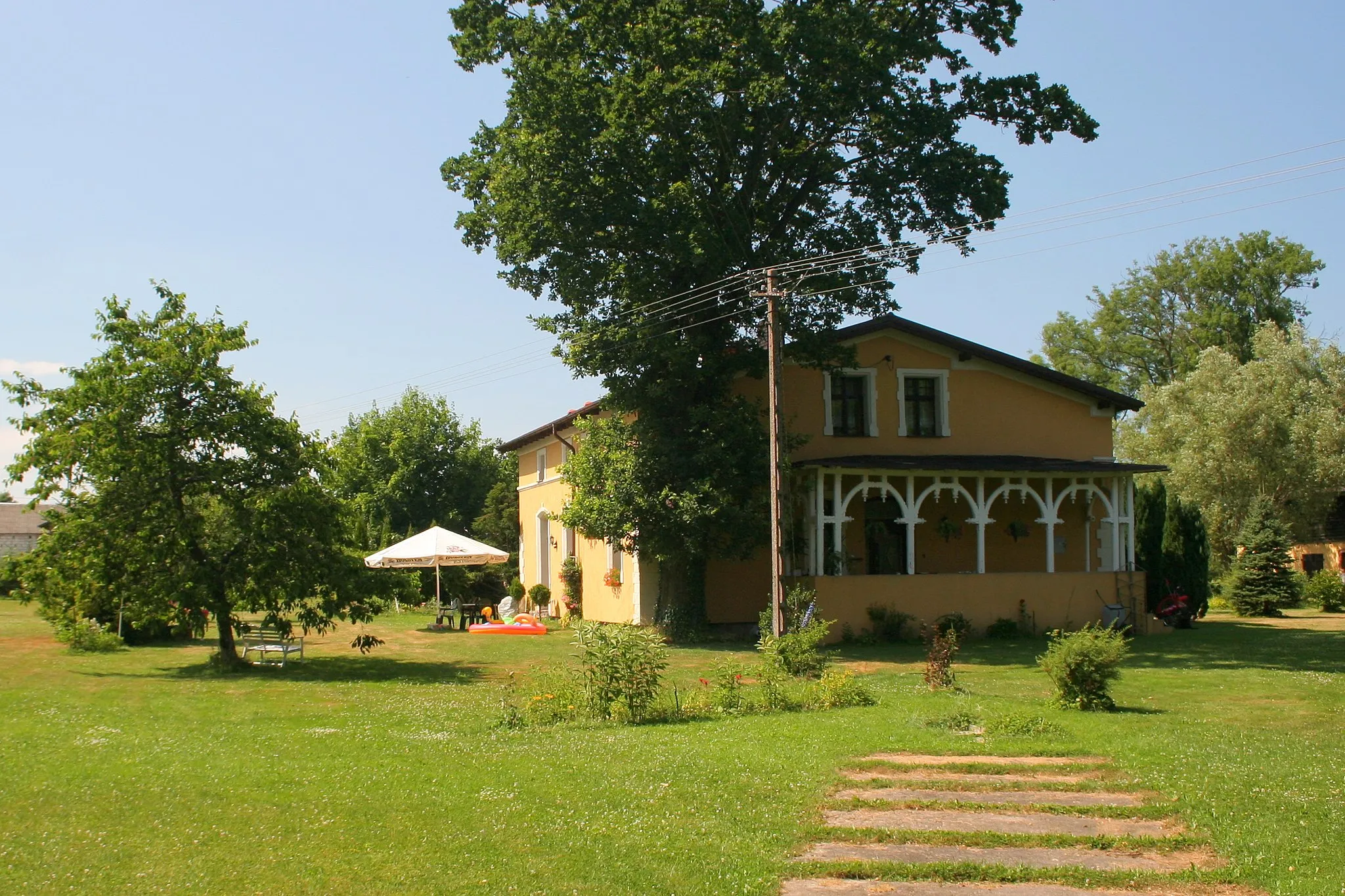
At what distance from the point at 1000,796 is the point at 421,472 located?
51220 mm

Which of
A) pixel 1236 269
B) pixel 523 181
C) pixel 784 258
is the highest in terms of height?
pixel 1236 269

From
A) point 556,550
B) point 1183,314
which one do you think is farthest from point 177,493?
point 1183,314

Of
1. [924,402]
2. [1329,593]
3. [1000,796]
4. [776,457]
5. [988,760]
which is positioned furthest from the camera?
[1329,593]

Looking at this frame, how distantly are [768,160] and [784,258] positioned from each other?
2353 mm

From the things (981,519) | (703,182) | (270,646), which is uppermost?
(703,182)

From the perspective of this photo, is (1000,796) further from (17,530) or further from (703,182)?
(17,530)

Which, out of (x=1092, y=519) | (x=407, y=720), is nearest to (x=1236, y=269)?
(x=1092, y=519)

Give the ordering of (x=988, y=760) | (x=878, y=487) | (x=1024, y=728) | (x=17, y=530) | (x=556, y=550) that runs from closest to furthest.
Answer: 1. (x=988, y=760)
2. (x=1024, y=728)
3. (x=878, y=487)
4. (x=556, y=550)
5. (x=17, y=530)

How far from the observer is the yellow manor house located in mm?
25734

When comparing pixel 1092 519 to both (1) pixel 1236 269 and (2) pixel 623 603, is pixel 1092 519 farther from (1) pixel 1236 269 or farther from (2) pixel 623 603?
(1) pixel 1236 269

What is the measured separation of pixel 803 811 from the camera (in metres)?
8.58

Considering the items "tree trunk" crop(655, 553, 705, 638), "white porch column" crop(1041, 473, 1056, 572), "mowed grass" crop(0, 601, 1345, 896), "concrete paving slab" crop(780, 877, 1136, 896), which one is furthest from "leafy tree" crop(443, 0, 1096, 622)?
"concrete paving slab" crop(780, 877, 1136, 896)

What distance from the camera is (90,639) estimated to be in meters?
23.1

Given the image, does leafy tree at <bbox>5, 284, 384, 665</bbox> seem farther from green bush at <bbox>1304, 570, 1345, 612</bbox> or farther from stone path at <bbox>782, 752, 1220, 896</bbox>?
green bush at <bbox>1304, 570, 1345, 612</bbox>
